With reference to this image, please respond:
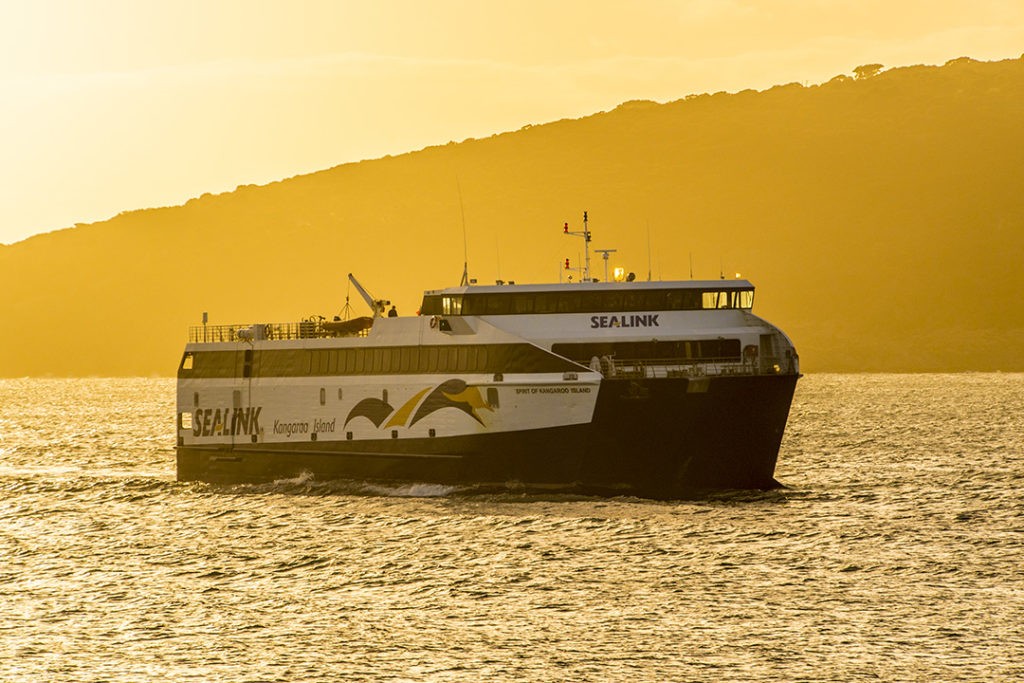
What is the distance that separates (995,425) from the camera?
109 meters

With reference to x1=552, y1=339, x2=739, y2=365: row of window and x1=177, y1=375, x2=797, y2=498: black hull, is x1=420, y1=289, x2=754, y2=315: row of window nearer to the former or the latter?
x1=552, y1=339, x2=739, y2=365: row of window

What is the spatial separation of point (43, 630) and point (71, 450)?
183 feet

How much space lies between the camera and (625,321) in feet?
156

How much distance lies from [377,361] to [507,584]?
52.4ft

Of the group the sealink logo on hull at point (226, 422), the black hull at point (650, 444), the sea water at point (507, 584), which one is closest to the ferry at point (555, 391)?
the black hull at point (650, 444)

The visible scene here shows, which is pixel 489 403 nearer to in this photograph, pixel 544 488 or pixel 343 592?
pixel 544 488

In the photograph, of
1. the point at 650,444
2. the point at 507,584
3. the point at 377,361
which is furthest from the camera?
the point at 377,361

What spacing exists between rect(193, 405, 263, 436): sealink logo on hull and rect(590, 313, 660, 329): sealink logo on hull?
1440 centimetres

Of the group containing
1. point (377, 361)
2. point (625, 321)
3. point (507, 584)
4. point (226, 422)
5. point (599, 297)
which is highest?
point (599, 297)

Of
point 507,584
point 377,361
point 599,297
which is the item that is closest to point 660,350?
point 599,297

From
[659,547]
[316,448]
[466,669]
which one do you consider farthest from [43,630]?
[316,448]

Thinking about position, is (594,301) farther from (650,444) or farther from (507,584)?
(507,584)

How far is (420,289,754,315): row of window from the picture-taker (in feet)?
157

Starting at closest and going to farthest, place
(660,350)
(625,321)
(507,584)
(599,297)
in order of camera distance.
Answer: (507,584) < (660,350) < (625,321) < (599,297)
